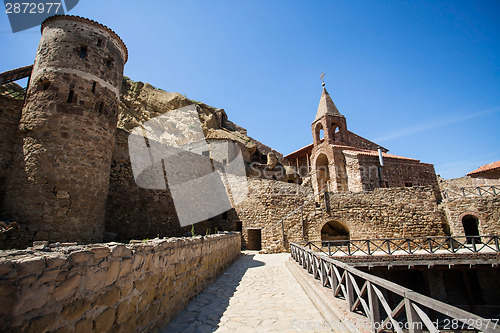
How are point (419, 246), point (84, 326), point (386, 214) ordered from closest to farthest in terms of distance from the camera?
point (84, 326), point (419, 246), point (386, 214)

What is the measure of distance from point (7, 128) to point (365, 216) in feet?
61.0

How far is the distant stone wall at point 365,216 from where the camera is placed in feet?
50.6

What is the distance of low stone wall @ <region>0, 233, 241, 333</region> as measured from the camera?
162 centimetres

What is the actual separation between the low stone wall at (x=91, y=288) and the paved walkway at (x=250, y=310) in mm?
447

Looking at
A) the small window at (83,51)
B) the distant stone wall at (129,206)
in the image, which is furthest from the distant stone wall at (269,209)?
the small window at (83,51)

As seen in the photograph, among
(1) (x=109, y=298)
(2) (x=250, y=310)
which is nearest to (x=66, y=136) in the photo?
(1) (x=109, y=298)

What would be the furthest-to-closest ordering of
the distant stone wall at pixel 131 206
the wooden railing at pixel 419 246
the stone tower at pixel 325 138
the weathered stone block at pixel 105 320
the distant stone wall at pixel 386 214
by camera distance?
the stone tower at pixel 325 138, the distant stone wall at pixel 386 214, the wooden railing at pixel 419 246, the distant stone wall at pixel 131 206, the weathered stone block at pixel 105 320

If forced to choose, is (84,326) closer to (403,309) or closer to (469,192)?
(403,309)

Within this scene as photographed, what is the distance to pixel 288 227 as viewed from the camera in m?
16.3

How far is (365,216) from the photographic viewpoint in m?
15.9

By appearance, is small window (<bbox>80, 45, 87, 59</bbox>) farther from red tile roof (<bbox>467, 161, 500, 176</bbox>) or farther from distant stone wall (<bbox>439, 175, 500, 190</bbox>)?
red tile roof (<bbox>467, 161, 500, 176</bbox>)

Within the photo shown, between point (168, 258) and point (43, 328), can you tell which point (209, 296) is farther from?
point (43, 328)

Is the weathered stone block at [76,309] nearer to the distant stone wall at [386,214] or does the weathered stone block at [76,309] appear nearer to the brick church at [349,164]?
the distant stone wall at [386,214]

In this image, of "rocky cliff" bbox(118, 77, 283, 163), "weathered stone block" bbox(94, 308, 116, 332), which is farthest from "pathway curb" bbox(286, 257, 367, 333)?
"rocky cliff" bbox(118, 77, 283, 163)
